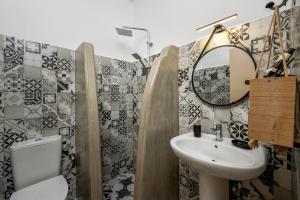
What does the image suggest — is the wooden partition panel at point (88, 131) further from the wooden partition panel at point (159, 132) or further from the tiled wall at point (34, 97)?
the wooden partition panel at point (159, 132)

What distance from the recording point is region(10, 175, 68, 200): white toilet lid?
1162 mm

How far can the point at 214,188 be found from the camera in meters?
1.13

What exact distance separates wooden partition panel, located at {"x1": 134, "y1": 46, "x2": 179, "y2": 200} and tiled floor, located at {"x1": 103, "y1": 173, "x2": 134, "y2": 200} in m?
0.57

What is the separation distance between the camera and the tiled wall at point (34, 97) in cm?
136

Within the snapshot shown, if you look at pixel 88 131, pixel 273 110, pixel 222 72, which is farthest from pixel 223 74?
pixel 88 131

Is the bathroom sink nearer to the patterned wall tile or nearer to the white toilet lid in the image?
the white toilet lid

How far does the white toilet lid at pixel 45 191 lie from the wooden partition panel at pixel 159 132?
574 mm

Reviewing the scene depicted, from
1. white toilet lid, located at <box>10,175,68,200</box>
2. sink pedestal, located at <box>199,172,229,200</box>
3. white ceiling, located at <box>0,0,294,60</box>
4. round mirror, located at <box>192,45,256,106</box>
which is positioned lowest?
white toilet lid, located at <box>10,175,68,200</box>

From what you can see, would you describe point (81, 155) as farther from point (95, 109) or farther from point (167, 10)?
point (167, 10)

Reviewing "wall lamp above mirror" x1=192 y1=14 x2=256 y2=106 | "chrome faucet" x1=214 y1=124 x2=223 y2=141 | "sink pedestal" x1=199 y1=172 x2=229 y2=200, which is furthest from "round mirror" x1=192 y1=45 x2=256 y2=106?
"sink pedestal" x1=199 y1=172 x2=229 y2=200

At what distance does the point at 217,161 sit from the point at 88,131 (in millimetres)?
996

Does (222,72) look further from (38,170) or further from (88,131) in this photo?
(38,170)

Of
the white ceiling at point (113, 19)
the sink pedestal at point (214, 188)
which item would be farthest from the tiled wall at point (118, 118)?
the sink pedestal at point (214, 188)

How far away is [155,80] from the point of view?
136cm
